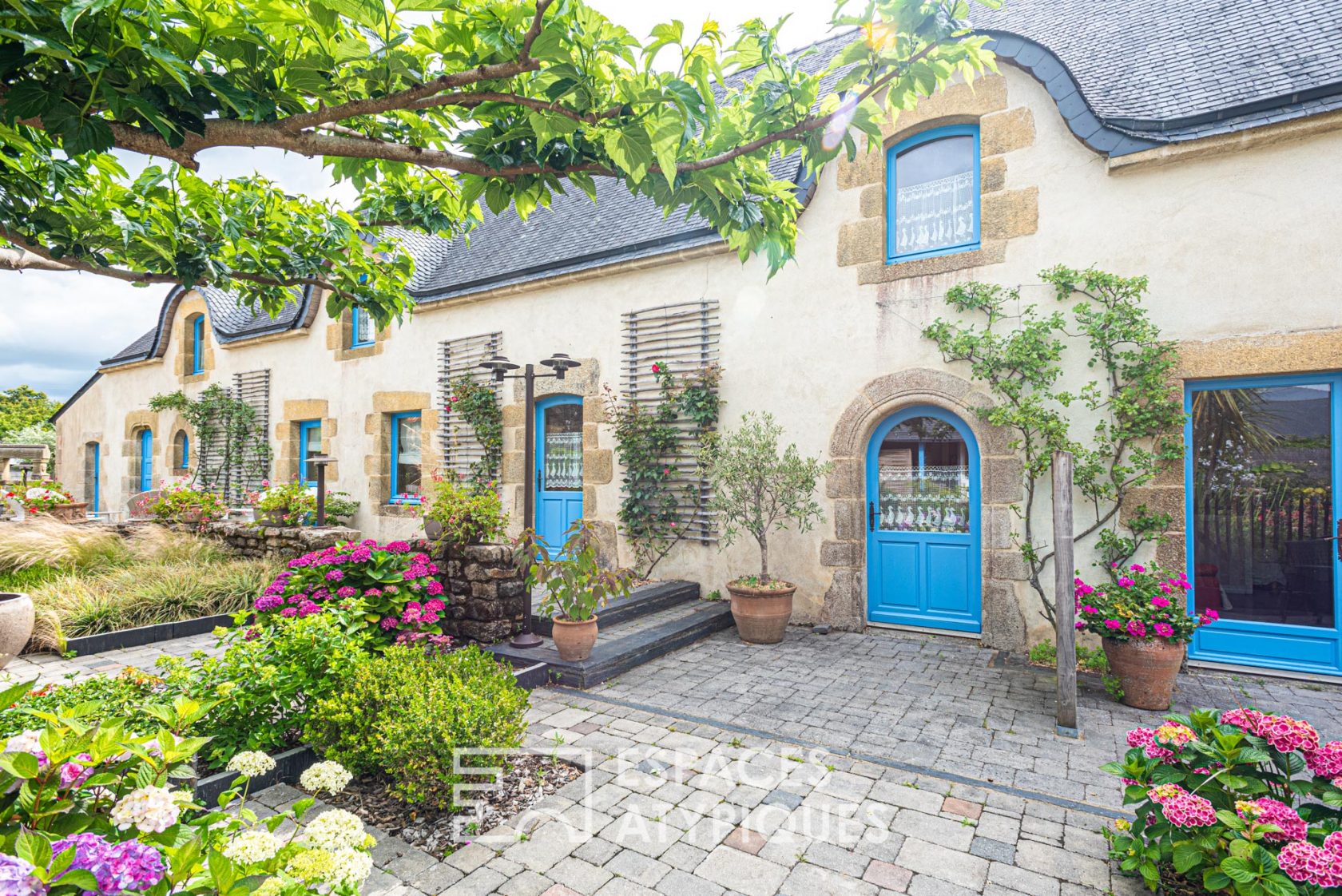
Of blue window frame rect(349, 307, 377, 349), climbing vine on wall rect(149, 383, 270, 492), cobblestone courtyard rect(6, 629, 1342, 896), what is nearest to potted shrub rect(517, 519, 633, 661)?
cobblestone courtyard rect(6, 629, 1342, 896)

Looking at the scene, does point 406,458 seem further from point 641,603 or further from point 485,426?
point 641,603

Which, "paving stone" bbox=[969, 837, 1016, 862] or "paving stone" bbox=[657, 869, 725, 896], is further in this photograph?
"paving stone" bbox=[969, 837, 1016, 862]

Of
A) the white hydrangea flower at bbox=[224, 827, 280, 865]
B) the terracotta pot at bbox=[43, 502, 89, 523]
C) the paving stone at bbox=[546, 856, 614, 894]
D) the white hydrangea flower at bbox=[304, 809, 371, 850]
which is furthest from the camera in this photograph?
the terracotta pot at bbox=[43, 502, 89, 523]

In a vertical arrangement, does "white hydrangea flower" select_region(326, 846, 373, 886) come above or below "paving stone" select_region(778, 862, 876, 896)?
above

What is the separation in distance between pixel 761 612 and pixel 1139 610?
2.97m

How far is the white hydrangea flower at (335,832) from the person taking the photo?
1.63 metres

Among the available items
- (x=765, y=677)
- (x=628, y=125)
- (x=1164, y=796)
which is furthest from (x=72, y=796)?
(x=765, y=677)

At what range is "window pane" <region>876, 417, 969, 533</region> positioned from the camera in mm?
6461

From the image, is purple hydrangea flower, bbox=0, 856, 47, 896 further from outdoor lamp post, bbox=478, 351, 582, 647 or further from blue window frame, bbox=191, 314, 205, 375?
blue window frame, bbox=191, 314, 205, 375

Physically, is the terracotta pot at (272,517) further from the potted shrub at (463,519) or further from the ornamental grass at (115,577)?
the potted shrub at (463,519)

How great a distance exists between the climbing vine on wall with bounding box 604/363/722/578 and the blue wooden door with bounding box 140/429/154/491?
12789 millimetres

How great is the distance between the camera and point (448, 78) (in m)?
2.26

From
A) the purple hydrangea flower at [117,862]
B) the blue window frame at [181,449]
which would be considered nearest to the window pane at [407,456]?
the blue window frame at [181,449]

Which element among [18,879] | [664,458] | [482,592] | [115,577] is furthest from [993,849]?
[115,577]
